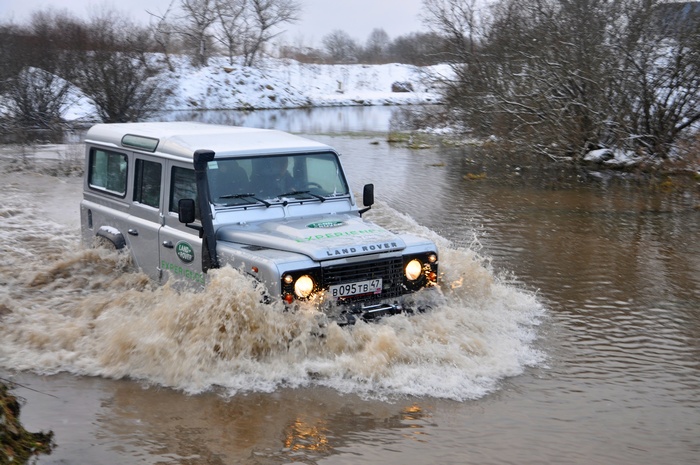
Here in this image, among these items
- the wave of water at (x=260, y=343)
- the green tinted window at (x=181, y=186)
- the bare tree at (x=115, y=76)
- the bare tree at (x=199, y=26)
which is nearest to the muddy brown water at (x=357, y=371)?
the wave of water at (x=260, y=343)

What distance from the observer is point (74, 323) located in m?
7.51

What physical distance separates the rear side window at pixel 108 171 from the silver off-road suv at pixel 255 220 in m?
0.02

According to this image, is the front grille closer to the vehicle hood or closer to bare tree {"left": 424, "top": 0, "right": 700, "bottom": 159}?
the vehicle hood

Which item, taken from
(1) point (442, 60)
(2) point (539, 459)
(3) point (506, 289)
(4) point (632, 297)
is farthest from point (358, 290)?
(1) point (442, 60)

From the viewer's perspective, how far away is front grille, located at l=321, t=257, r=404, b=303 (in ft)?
21.2

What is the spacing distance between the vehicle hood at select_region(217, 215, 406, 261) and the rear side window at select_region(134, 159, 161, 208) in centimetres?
111

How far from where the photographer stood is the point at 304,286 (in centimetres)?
631

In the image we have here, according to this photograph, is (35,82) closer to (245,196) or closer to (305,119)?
(305,119)

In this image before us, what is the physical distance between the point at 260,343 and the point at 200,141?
2232 mm

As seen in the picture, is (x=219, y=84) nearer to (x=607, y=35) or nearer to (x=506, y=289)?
(x=607, y=35)

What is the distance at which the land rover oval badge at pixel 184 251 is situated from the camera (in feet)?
23.2

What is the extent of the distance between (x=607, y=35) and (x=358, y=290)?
1579 cm

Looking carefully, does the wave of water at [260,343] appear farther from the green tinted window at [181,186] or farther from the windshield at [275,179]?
the windshield at [275,179]

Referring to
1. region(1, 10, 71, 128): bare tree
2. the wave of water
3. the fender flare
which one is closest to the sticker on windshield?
the wave of water
